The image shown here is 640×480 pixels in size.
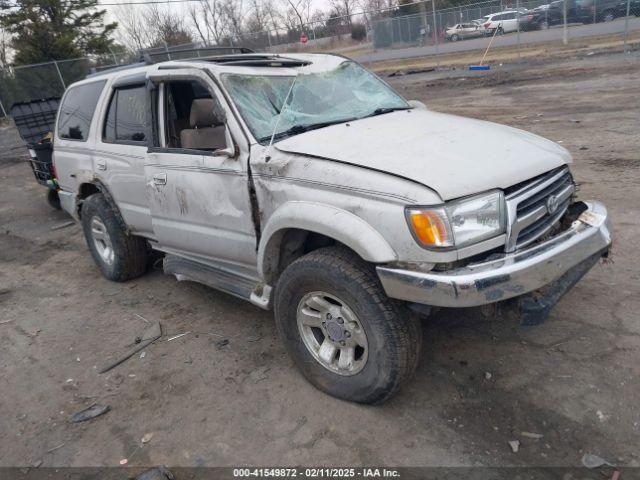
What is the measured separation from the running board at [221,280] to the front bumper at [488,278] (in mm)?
1106

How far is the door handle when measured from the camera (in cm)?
391

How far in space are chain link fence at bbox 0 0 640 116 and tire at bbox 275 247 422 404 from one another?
1728 cm

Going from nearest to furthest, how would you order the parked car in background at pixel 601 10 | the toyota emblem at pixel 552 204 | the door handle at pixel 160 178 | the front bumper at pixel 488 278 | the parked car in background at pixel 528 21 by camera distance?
1. the front bumper at pixel 488 278
2. the toyota emblem at pixel 552 204
3. the door handle at pixel 160 178
4. the parked car in background at pixel 601 10
5. the parked car in background at pixel 528 21

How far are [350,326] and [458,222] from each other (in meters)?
0.86

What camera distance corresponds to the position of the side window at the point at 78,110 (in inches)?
196

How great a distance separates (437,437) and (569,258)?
3.86 ft

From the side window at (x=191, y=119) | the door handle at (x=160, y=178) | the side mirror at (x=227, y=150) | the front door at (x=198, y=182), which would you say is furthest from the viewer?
the door handle at (x=160, y=178)

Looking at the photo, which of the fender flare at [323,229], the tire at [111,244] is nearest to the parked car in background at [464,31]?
the tire at [111,244]

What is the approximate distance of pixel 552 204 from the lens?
293 cm

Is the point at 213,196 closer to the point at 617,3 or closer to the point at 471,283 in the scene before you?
the point at 471,283

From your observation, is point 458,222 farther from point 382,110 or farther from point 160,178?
point 160,178

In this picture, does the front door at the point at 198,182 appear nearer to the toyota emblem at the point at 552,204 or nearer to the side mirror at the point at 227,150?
the side mirror at the point at 227,150

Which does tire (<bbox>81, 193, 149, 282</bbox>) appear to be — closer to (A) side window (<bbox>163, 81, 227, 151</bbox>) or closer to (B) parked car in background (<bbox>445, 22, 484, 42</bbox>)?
(A) side window (<bbox>163, 81, 227, 151</bbox>)

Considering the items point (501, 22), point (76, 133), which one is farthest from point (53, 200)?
point (501, 22)
